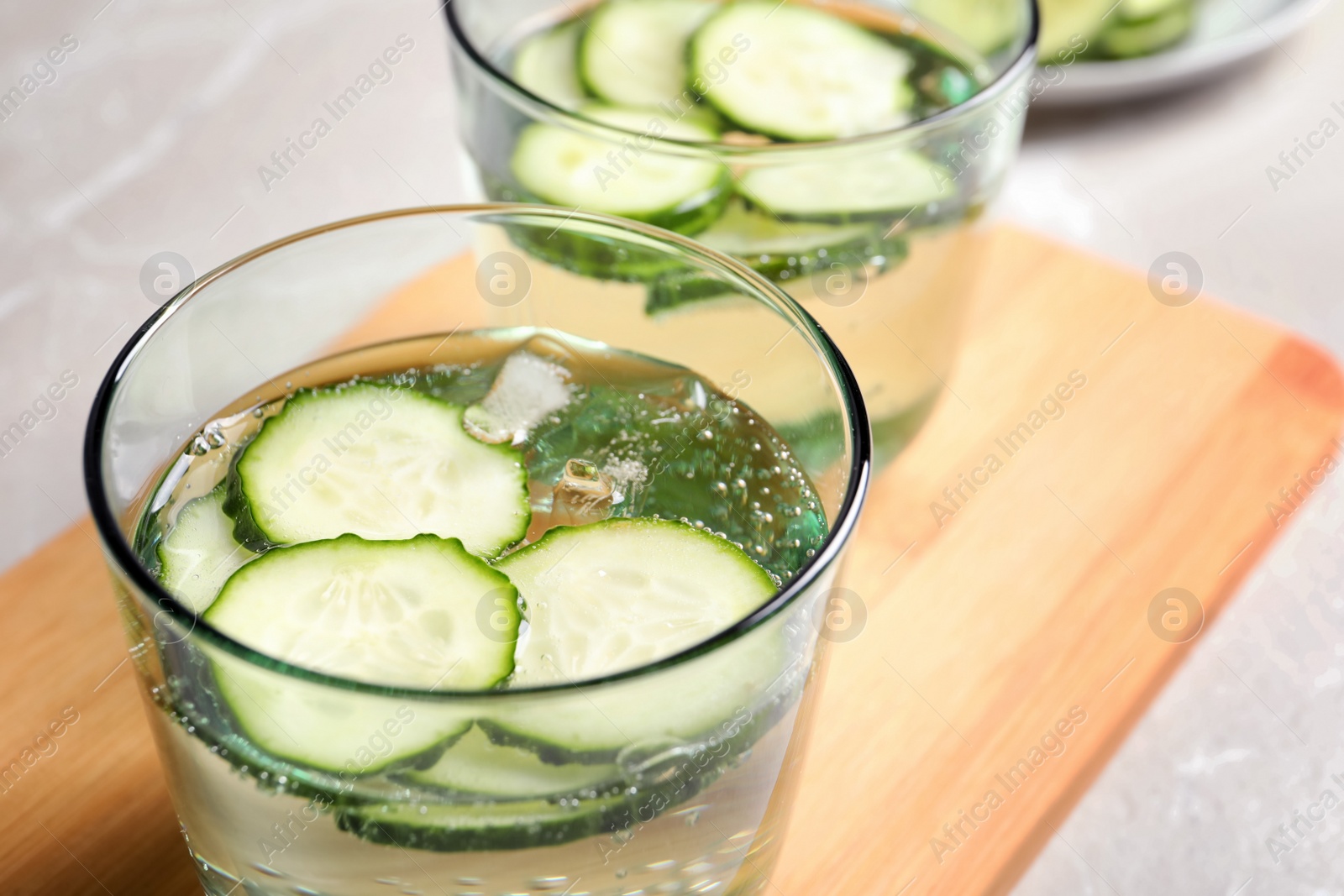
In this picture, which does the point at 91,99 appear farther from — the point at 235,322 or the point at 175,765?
the point at 175,765

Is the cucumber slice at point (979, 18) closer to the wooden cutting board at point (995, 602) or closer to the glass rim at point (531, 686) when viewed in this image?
the wooden cutting board at point (995, 602)

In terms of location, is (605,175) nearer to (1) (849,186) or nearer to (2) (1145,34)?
(1) (849,186)

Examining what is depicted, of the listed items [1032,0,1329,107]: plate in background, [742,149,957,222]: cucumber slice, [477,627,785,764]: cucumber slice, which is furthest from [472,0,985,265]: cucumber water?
[1032,0,1329,107]: plate in background

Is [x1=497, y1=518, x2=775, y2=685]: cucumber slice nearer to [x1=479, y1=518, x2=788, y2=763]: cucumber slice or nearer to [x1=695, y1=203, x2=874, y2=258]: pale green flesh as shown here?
[x1=479, y1=518, x2=788, y2=763]: cucumber slice

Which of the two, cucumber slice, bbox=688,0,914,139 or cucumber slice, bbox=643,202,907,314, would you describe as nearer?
cucumber slice, bbox=643,202,907,314

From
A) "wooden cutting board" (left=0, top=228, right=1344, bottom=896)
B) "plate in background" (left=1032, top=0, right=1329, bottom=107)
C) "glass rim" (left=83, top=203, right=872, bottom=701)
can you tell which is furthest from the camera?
"plate in background" (left=1032, top=0, right=1329, bottom=107)

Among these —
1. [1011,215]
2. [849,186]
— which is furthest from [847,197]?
[1011,215]

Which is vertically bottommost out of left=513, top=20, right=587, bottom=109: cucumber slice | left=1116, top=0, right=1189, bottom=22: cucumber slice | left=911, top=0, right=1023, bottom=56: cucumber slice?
left=1116, top=0, right=1189, bottom=22: cucumber slice
